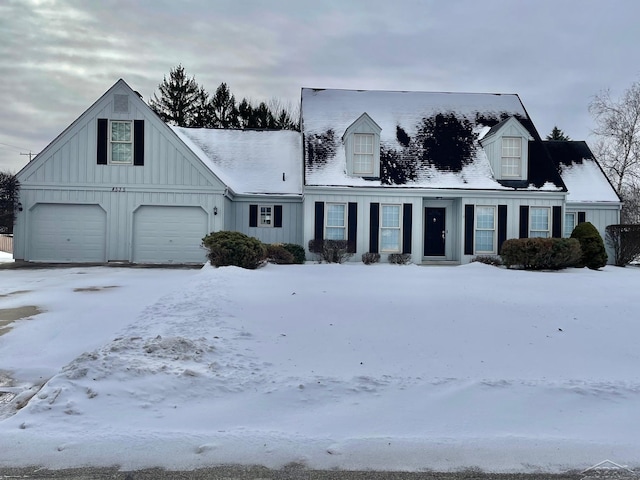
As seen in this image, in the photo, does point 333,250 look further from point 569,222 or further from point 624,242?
point 624,242

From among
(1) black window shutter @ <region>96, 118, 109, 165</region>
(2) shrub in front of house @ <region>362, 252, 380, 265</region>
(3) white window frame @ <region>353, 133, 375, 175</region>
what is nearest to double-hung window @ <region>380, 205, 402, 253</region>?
(2) shrub in front of house @ <region>362, 252, 380, 265</region>

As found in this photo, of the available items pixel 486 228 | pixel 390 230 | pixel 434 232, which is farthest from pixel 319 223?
pixel 486 228

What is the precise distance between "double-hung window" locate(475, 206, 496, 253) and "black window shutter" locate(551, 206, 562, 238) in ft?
8.37

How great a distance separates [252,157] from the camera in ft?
73.2

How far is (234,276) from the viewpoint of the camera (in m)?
10.9

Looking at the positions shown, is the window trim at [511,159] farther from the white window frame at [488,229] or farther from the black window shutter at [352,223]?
the black window shutter at [352,223]

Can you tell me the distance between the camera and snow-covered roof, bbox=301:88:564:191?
18939 mm

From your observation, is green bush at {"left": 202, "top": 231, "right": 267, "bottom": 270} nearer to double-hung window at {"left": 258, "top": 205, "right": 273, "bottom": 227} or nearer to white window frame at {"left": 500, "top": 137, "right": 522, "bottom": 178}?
double-hung window at {"left": 258, "top": 205, "right": 273, "bottom": 227}

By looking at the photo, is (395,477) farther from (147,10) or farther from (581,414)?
(147,10)

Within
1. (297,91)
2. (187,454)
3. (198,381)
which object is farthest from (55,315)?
(297,91)

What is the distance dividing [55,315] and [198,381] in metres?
4.58

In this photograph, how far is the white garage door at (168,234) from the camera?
18.0 m

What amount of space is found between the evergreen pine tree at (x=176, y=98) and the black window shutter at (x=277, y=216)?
982 inches

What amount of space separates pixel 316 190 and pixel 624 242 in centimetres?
1410
